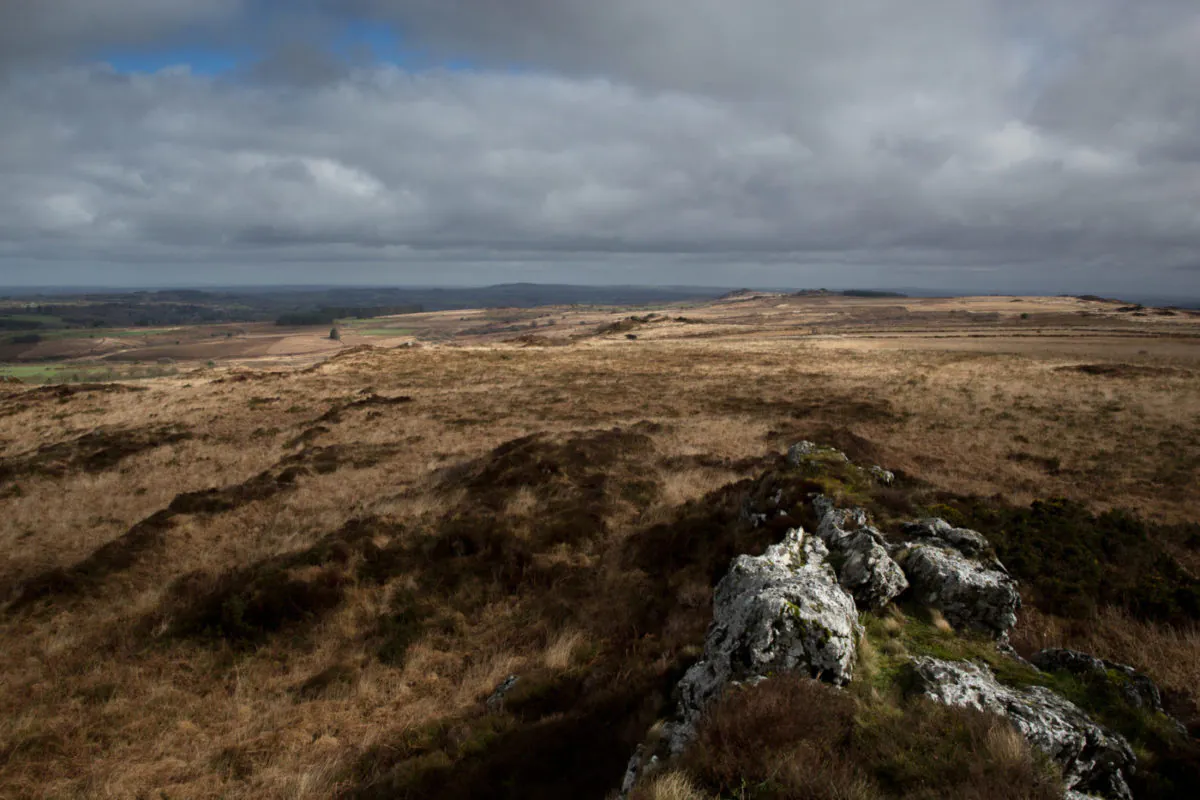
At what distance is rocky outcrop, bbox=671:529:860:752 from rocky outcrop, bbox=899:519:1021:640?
2.11m

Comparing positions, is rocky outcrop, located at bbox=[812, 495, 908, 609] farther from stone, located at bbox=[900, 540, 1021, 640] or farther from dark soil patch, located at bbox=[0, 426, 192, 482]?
dark soil patch, located at bbox=[0, 426, 192, 482]

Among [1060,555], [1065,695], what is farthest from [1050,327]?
[1065,695]

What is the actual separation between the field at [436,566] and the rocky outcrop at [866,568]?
80.1 inches

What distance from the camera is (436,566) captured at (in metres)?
14.1

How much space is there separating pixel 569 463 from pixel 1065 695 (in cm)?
1522

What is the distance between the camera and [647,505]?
17406 mm

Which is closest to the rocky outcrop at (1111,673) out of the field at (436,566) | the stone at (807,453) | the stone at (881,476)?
the field at (436,566)

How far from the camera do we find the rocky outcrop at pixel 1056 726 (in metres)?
5.63

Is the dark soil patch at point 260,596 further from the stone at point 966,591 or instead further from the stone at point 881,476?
the stone at point 881,476

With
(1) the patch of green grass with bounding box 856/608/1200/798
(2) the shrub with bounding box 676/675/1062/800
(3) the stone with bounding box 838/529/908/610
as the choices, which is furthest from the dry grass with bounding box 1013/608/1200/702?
(2) the shrub with bounding box 676/675/1062/800

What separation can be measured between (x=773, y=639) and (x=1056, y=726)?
2.86m

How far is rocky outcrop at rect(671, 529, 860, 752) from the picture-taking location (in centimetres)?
672

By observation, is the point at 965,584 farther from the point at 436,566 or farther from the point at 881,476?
the point at 436,566

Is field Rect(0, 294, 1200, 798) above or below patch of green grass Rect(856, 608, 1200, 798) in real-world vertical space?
below
